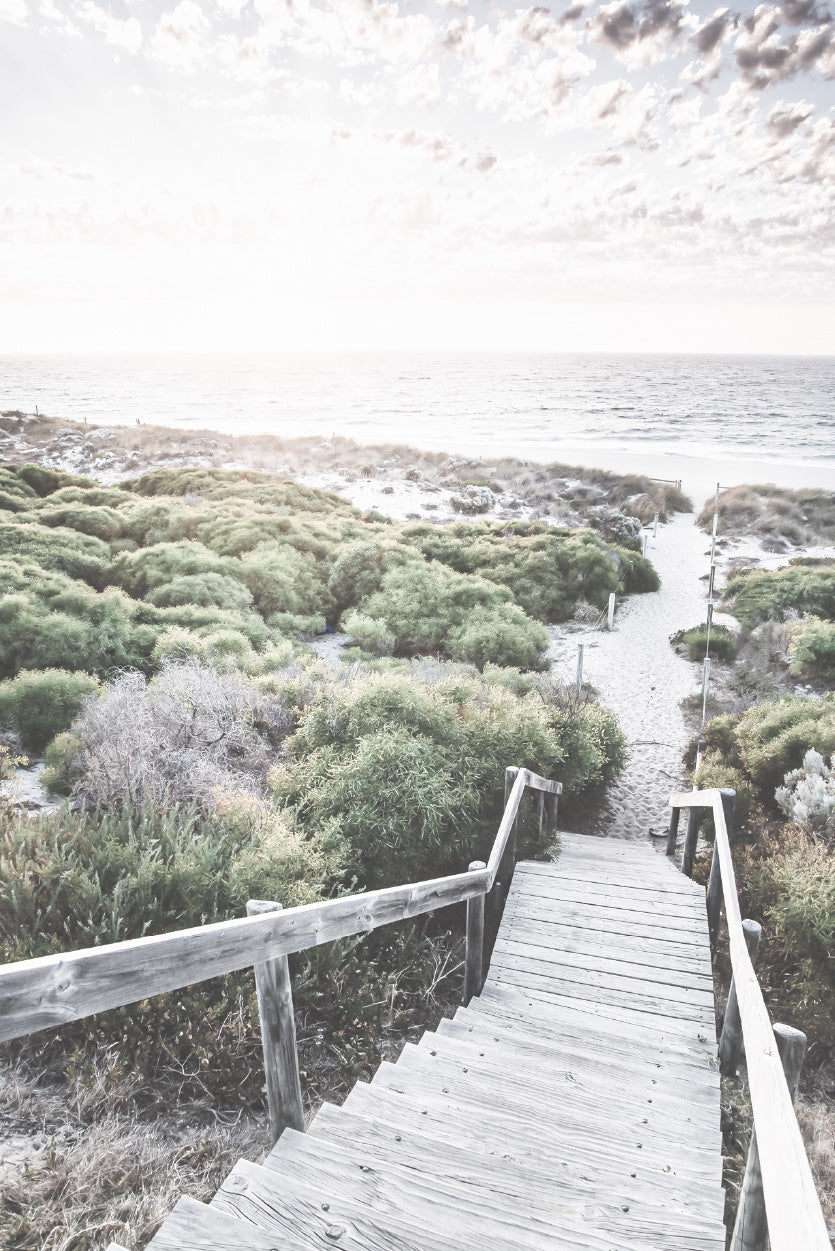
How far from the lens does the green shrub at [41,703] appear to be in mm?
9023

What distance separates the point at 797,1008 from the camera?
5.48 m

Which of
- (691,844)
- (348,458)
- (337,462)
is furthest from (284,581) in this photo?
(348,458)

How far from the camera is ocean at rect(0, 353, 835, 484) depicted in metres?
40.1

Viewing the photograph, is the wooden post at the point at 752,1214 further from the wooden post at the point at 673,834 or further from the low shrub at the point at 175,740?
the wooden post at the point at 673,834

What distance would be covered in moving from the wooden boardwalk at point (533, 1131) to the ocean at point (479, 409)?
2994 centimetres

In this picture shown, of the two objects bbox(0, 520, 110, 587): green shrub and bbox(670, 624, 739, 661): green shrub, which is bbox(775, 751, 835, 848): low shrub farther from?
bbox(0, 520, 110, 587): green shrub

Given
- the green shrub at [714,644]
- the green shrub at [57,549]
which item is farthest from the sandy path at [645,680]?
the green shrub at [57,549]

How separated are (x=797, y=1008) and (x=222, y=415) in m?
44.7

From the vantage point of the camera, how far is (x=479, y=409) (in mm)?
58906

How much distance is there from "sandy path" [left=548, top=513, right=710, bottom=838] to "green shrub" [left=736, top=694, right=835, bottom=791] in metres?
1.75

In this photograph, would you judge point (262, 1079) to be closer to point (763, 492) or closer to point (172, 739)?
point (172, 739)

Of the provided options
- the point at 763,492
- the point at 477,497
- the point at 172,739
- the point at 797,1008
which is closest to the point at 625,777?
the point at 797,1008

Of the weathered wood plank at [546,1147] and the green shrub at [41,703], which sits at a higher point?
the weathered wood plank at [546,1147]

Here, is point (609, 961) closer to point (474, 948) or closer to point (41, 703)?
point (474, 948)
